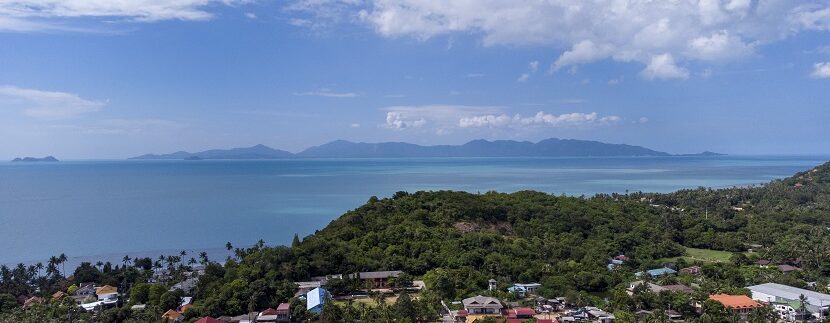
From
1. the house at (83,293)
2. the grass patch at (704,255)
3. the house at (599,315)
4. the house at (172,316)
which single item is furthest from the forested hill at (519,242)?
the house at (83,293)

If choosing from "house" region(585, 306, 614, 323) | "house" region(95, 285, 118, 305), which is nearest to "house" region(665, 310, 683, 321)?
"house" region(585, 306, 614, 323)

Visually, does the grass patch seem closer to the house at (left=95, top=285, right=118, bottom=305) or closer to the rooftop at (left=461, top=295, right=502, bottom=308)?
the rooftop at (left=461, top=295, right=502, bottom=308)

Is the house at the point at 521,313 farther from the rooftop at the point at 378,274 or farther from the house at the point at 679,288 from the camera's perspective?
the rooftop at the point at 378,274

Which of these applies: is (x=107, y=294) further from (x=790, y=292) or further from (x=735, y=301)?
(x=790, y=292)

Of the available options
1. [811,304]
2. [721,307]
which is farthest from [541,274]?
[811,304]

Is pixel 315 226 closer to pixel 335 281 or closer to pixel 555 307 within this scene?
pixel 335 281

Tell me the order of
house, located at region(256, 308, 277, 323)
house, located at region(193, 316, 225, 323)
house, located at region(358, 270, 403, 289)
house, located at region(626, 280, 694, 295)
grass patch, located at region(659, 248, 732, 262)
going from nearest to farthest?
1. house, located at region(193, 316, 225, 323)
2. house, located at region(256, 308, 277, 323)
3. house, located at region(626, 280, 694, 295)
4. house, located at region(358, 270, 403, 289)
5. grass patch, located at region(659, 248, 732, 262)

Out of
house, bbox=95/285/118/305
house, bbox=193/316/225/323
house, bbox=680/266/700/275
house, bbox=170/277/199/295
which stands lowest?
house, bbox=95/285/118/305
